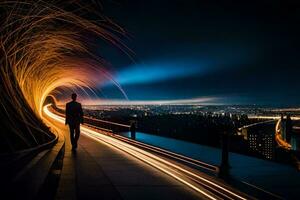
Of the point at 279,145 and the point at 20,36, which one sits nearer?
the point at 279,145

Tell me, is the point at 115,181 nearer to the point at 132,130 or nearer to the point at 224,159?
the point at 224,159

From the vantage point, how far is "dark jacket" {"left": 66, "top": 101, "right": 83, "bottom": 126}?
604 inches

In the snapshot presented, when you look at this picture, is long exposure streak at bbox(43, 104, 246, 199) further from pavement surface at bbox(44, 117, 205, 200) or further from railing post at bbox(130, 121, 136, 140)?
railing post at bbox(130, 121, 136, 140)

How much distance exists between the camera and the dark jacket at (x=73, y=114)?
15.3 m

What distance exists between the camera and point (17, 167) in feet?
29.2

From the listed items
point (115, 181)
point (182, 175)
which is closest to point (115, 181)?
point (115, 181)

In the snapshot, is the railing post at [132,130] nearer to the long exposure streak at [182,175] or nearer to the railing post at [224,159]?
the long exposure streak at [182,175]

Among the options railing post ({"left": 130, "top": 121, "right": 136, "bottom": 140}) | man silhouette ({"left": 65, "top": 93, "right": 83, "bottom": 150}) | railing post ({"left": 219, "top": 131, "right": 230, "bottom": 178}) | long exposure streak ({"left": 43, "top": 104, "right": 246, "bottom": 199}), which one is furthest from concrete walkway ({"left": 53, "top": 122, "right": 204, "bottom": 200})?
railing post ({"left": 130, "top": 121, "right": 136, "bottom": 140})

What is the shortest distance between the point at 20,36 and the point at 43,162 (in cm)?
311

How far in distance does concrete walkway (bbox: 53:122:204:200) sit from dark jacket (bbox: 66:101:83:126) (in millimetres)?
2055

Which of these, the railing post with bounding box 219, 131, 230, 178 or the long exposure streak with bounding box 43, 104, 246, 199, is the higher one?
the railing post with bounding box 219, 131, 230, 178

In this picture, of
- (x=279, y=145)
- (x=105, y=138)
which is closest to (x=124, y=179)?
(x=279, y=145)

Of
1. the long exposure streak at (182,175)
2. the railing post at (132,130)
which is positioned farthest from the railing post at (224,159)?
the railing post at (132,130)

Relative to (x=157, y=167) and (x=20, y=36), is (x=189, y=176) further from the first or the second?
(x=20, y=36)
